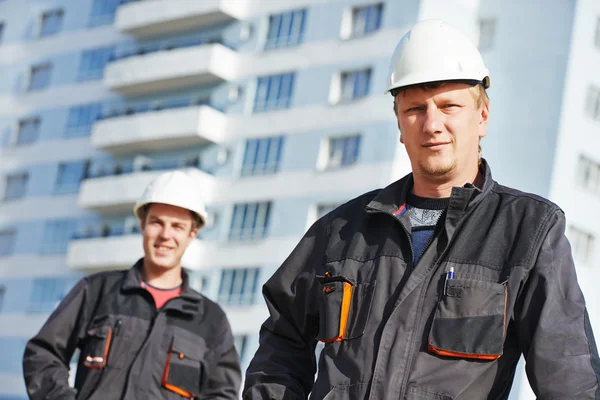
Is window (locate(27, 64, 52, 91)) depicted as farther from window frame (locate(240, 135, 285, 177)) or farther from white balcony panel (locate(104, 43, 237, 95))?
window frame (locate(240, 135, 285, 177))

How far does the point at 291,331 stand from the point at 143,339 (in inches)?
150

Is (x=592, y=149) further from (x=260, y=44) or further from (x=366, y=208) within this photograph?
(x=366, y=208)

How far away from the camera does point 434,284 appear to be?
4.23 m

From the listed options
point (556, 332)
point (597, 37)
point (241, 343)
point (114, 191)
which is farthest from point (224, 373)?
point (114, 191)

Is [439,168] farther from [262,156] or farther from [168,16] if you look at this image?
[168,16]

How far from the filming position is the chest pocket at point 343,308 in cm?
434

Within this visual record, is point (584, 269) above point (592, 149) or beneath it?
beneath

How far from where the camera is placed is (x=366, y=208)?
4.61 m

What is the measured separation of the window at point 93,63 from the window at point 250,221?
11.0 metres

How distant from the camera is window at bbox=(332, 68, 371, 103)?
38.2 meters

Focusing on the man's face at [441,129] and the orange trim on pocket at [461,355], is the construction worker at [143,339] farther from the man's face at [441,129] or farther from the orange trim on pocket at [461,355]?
the orange trim on pocket at [461,355]

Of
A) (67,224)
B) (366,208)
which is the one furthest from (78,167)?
(366,208)

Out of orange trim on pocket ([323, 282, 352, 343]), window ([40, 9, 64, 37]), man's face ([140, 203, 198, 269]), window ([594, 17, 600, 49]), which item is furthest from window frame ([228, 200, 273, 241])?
orange trim on pocket ([323, 282, 352, 343])

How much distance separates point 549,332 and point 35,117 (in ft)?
156
